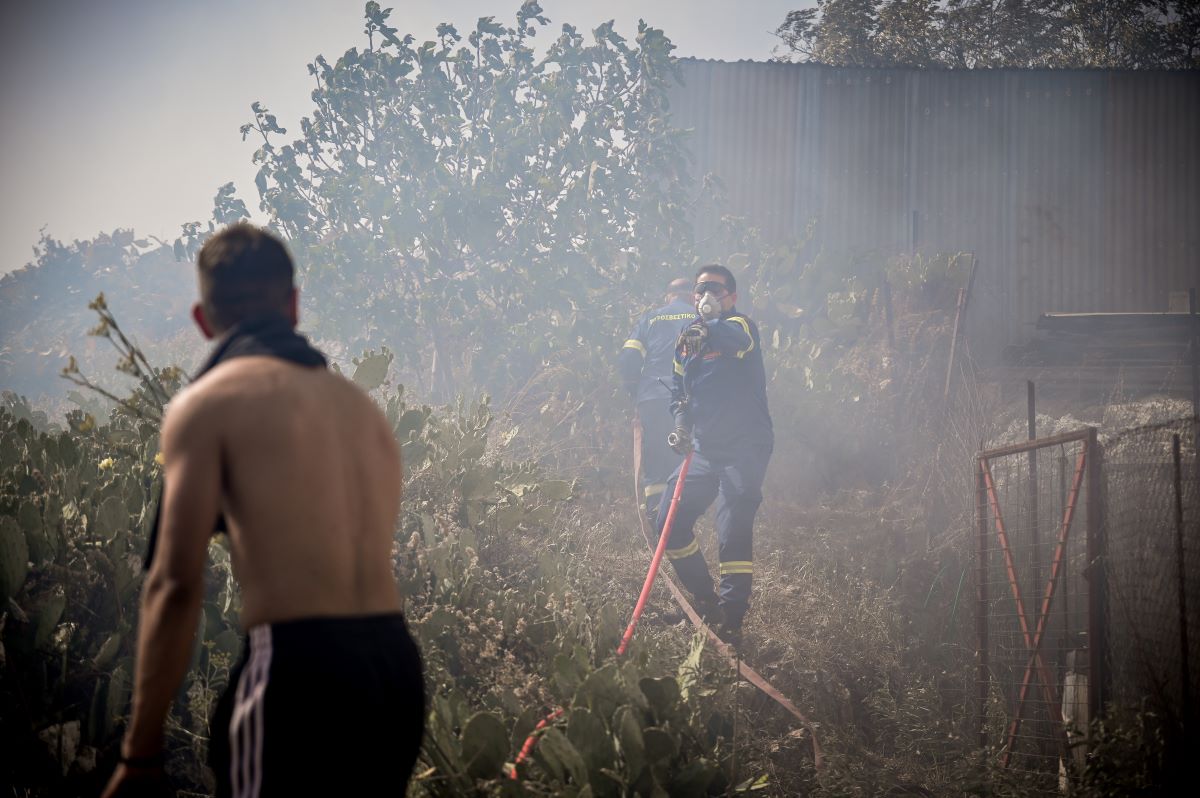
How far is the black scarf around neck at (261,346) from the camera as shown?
7.31ft

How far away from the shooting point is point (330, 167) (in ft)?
35.0

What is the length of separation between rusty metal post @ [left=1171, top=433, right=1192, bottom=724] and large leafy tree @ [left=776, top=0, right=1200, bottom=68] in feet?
52.0

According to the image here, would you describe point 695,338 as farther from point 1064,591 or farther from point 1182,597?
point 1182,597

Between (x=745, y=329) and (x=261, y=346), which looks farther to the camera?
(x=745, y=329)

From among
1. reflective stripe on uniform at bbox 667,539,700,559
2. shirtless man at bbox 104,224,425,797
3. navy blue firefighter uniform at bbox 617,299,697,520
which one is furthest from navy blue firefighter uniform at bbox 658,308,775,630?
shirtless man at bbox 104,224,425,797

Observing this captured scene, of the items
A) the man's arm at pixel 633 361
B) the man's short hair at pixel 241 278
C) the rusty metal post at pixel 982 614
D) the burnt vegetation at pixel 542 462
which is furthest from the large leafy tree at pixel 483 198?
the man's short hair at pixel 241 278

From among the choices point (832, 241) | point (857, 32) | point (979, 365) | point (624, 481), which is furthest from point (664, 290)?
point (857, 32)

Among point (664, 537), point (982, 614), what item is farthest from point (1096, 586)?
point (664, 537)

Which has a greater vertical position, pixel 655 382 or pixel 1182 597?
pixel 655 382

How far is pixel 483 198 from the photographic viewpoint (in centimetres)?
1045

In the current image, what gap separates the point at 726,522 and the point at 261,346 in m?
4.67

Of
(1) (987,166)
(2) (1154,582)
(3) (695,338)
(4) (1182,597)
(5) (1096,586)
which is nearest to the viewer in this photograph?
(4) (1182,597)

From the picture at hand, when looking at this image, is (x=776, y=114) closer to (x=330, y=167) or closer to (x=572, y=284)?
(x=572, y=284)

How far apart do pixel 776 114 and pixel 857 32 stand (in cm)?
579
